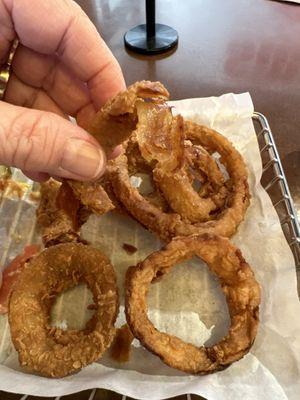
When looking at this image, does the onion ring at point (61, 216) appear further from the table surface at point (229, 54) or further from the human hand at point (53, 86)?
the table surface at point (229, 54)

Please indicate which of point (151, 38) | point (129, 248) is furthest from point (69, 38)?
point (151, 38)

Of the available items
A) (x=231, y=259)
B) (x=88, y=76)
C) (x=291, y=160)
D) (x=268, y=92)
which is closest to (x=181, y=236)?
(x=231, y=259)

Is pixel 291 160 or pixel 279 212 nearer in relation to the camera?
pixel 279 212

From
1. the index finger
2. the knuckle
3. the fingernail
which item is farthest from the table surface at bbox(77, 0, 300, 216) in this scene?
the knuckle

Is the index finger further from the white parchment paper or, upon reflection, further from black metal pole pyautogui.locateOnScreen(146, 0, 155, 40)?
black metal pole pyautogui.locateOnScreen(146, 0, 155, 40)

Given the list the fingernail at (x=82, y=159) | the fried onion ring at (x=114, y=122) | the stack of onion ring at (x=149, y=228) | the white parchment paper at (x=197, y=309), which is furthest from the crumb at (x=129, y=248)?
the fingernail at (x=82, y=159)

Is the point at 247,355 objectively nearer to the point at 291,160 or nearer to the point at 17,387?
the point at 17,387
